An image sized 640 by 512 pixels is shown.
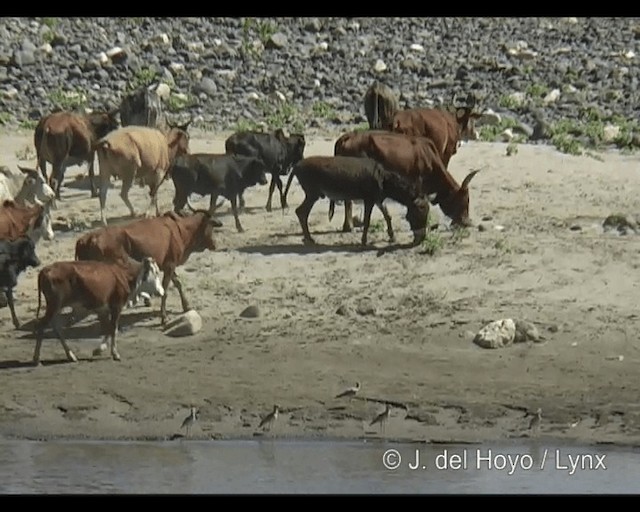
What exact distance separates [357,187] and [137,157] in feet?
4.44

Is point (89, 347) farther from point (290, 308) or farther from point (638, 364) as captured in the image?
point (638, 364)

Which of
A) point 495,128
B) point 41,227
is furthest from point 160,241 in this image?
point 495,128

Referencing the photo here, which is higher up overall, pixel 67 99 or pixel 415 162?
pixel 67 99

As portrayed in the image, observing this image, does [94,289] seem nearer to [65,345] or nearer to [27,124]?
[65,345]

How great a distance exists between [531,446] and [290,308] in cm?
178

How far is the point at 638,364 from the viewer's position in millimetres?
11219

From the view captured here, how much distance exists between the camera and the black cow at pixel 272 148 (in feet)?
40.1

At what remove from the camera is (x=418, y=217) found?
12016 millimetres

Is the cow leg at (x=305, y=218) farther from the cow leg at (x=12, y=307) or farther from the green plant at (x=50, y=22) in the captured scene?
the green plant at (x=50, y=22)

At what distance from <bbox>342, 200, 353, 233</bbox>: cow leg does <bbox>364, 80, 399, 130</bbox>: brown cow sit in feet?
3.00

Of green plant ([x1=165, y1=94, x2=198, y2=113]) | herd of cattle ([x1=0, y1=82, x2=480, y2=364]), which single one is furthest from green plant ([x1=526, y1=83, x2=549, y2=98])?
green plant ([x1=165, y1=94, x2=198, y2=113])

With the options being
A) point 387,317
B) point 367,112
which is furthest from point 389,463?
point 367,112

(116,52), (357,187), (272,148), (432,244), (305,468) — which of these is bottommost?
(305,468)

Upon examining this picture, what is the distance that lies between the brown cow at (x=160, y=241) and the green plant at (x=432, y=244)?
4.17 ft
